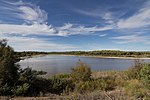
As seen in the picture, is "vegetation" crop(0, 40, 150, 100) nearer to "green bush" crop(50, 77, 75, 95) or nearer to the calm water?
"green bush" crop(50, 77, 75, 95)

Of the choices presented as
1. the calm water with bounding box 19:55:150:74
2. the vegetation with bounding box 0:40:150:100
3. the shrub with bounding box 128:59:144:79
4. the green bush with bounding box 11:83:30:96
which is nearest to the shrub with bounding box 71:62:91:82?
the vegetation with bounding box 0:40:150:100

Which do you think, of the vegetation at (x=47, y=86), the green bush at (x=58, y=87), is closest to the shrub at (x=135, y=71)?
the vegetation at (x=47, y=86)

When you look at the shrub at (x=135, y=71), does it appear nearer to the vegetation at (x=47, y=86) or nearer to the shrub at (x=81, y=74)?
the vegetation at (x=47, y=86)

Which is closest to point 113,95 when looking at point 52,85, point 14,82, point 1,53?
point 52,85

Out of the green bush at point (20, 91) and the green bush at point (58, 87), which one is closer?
the green bush at point (20, 91)

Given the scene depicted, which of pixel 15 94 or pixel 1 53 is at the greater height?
pixel 1 53

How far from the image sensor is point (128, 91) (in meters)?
10.1

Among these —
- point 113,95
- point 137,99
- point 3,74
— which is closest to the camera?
point 137,99

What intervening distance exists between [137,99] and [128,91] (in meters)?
1.16

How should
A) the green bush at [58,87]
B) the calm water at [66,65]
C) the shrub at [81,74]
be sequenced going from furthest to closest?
the calm water at [66,65] < the shrub at [81,74] < the green bush at [58,87]

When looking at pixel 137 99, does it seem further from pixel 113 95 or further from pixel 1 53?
pixel 1 53

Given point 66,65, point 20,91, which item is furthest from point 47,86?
point 66,65

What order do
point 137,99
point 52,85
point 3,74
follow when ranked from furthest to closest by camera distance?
point 52,85 → point 3,74 → point 137,99

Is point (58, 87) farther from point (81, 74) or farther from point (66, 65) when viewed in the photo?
point (66, 65)
